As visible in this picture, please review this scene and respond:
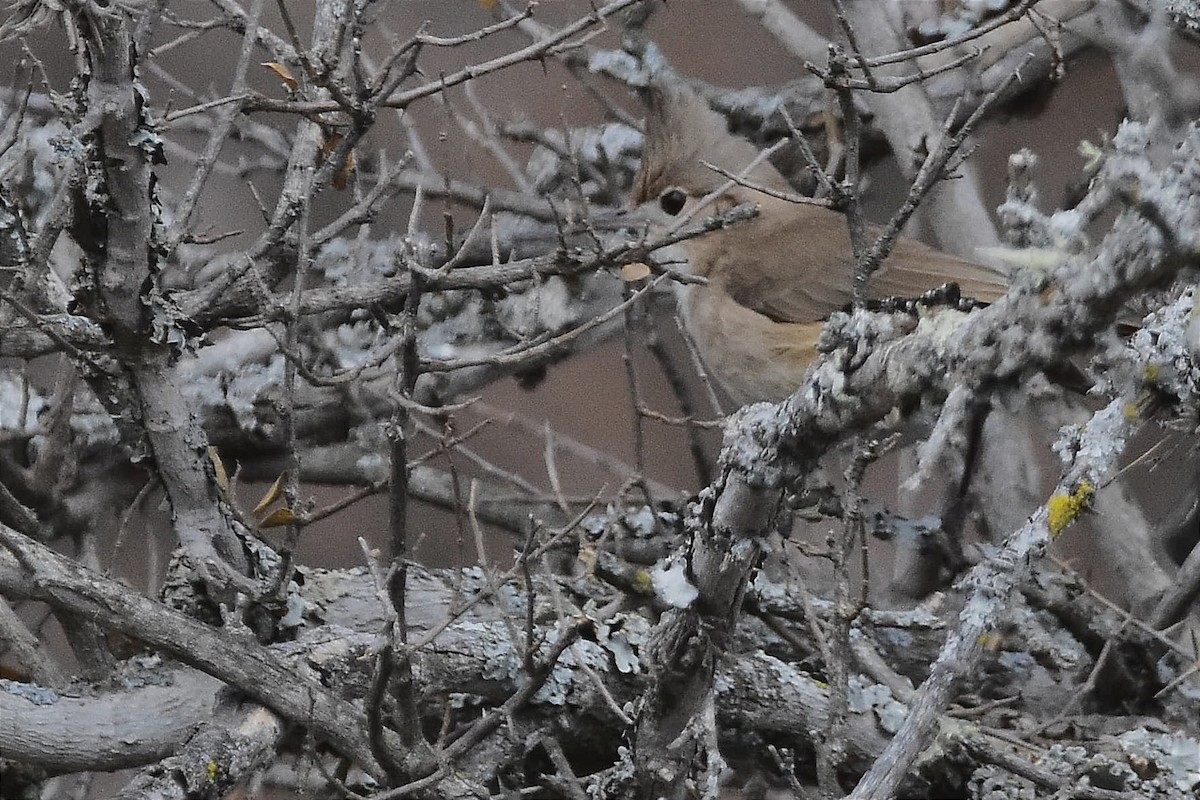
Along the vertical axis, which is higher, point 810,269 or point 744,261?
point 744,261

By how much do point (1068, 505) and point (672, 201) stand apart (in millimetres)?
2140

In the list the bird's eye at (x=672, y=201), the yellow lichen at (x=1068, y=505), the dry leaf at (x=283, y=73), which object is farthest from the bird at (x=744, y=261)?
the yellow lichen at (x=1068, y=505)

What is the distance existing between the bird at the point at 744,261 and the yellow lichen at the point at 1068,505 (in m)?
1.75

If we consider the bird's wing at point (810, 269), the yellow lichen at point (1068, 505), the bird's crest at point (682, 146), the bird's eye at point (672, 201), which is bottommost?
the yellow lichen at point (1068, 505)

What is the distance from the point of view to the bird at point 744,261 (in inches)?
107

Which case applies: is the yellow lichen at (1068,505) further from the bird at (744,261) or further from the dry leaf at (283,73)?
the bird at (744,261)

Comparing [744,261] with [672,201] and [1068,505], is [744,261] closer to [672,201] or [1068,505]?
[672,201]

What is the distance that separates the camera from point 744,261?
9.73 ft

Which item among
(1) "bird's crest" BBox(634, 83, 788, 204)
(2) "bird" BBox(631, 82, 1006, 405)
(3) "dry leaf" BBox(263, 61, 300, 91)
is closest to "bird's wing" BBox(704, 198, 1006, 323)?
(2) "bird" BBox(631, 82, 1006, 405)

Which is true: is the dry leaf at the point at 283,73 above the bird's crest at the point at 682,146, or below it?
below

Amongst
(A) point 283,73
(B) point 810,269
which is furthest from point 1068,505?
(B) point 810,269

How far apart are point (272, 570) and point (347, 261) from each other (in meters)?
1.27

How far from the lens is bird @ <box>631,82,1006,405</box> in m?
2.72

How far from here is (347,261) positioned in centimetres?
289
